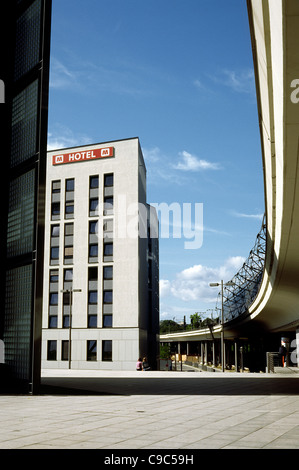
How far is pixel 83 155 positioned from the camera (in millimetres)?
56281

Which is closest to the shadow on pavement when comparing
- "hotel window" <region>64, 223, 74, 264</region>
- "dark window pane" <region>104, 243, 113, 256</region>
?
"dark window pane" <region>104, 243, 113, 256</region>

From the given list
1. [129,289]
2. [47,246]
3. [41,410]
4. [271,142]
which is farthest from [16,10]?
[47,246]

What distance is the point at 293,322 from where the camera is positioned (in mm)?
47969

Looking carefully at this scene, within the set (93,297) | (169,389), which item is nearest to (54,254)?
(93,297)

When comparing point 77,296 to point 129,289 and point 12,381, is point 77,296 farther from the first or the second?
point 12,381

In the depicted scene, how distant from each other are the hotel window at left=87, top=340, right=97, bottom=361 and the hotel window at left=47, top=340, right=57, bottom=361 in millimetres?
4174

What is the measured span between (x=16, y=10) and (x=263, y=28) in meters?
11.7

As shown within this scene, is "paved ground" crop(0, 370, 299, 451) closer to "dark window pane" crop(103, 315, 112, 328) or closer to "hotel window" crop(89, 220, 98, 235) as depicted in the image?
"dark window pane" crop(103, 315, 112, 328)

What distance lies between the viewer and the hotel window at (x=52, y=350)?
5341 cm

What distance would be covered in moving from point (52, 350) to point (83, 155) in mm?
21792

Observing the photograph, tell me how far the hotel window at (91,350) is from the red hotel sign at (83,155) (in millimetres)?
20231

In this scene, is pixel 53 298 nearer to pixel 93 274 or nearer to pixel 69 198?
pixel 93 274

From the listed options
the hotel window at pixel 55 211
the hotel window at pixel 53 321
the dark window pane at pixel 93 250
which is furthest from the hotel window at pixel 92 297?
the hotel window at pixel 55 211
